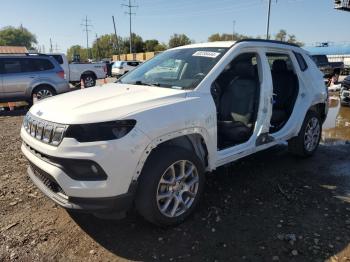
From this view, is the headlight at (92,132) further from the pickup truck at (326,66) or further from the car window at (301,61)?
the pickup truck at (326,66)

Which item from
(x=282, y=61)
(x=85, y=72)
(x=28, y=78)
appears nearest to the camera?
(x=282, y=61)

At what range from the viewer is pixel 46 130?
3.27 meters

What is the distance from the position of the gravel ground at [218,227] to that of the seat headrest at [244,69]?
140 cm

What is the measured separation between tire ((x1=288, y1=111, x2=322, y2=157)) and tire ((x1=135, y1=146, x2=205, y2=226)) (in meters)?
2.46

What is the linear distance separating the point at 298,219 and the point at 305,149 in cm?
213

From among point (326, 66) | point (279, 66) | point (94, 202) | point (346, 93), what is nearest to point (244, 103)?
point (279, 66)

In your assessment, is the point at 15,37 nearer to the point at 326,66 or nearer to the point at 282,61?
the point at 326,66

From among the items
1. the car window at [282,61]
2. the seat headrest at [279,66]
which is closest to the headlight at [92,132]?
the car window at [282,61]

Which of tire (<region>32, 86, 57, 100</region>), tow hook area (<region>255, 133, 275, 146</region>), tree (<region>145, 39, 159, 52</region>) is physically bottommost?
tire (<region>32, 86, 57, 100</region>)

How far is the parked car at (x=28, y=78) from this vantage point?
12039 millimetres

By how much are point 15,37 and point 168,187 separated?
13156 cm

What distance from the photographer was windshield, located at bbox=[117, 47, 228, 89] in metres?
4.05

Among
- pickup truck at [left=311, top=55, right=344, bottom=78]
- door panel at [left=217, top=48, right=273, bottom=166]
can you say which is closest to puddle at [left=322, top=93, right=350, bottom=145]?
door panel at [left=217, top=48, right=273, bottom=166]

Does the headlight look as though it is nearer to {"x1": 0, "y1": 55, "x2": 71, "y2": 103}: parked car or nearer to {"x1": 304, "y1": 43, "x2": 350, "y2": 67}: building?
{"x1": 0, "y1": 55, "x2": 71, "y2": 103}: parked car
